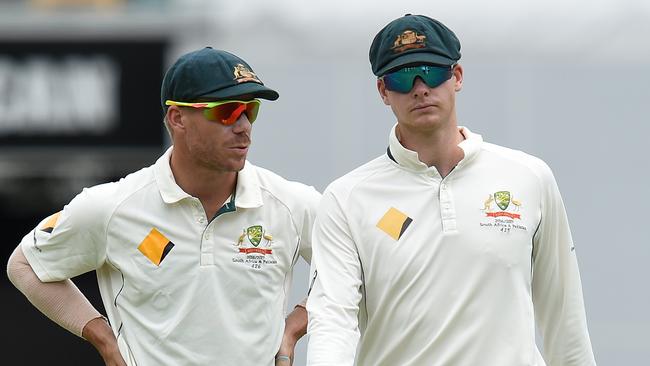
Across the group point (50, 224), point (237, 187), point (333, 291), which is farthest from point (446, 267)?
point (50, 224)

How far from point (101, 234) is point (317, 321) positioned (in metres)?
0.87

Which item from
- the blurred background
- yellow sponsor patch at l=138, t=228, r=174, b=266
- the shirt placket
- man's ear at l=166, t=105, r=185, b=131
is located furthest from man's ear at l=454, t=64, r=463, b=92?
the blurred background

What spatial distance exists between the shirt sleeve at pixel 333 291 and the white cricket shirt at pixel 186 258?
30 centimetres

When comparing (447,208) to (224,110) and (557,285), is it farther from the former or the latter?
(224,110)

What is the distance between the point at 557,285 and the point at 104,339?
148cm

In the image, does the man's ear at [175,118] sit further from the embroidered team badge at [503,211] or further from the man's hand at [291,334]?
the embroidered team badge at [503,211]

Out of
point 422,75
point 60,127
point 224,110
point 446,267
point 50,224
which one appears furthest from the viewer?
point 60,127

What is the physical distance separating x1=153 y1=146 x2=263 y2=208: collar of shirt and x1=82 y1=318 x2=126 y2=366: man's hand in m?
0.50

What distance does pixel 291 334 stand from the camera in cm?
529

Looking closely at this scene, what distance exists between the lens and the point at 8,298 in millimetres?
11023

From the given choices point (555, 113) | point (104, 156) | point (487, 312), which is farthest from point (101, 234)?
point (555, 113)

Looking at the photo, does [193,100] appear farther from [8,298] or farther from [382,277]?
[8,298]

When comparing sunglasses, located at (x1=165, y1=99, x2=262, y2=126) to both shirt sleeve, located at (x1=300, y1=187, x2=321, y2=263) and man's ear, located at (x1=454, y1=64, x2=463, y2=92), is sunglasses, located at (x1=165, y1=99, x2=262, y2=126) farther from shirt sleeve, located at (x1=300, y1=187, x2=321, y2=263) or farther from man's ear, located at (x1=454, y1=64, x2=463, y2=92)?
man's ear, located at (x1=454, y1=64, x2=463, y2=92)

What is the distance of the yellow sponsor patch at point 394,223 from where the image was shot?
4.87 meters
